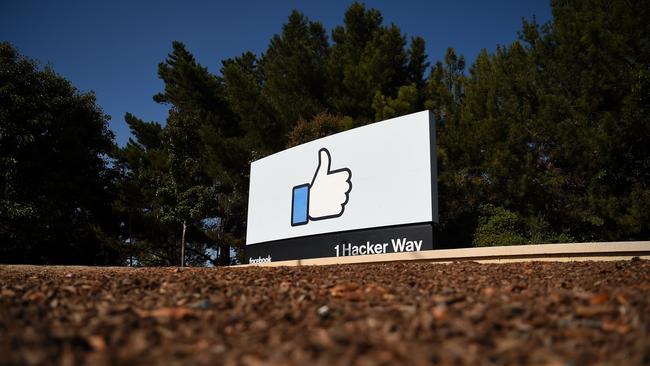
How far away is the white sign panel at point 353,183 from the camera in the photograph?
7.45m

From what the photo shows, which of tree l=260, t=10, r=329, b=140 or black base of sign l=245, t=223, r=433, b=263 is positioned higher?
tree l=260, t=10, r=329, b=140

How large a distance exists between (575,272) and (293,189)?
6.83m

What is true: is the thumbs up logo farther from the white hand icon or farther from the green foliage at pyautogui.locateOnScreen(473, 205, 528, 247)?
the green foliage at pyautogui.locateOnScreen(473, 205, 528, 247)

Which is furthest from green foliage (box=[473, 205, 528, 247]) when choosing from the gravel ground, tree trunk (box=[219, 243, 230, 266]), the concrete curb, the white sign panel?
tree trunk (box=[219, 243, 230, 266])

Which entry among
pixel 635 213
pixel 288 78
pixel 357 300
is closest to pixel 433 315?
pixel 357 300

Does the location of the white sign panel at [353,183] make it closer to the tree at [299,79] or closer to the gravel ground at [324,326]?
the gravel ground at [324,326]

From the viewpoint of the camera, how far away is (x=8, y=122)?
45.4 feet

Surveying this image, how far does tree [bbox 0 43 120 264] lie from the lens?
44.7ft

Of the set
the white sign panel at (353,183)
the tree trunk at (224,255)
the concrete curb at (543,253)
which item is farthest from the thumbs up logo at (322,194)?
the tree trunk at (224,255)

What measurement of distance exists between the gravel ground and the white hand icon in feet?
19.2

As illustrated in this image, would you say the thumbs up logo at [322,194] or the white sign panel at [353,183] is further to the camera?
the thumbs up logo at [322,194]

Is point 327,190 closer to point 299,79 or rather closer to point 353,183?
point 353,183

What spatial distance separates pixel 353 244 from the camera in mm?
8000

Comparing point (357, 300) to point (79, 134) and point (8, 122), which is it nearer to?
point (8, 122)
